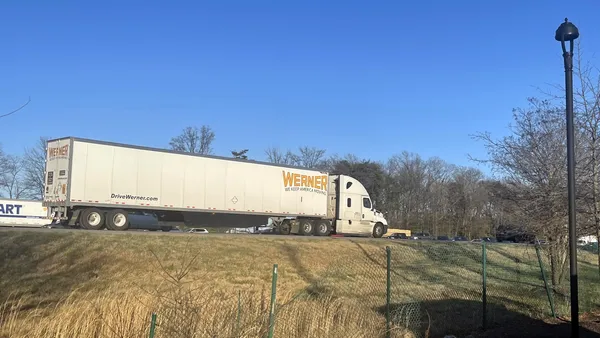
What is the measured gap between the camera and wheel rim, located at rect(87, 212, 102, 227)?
2239 centimetres

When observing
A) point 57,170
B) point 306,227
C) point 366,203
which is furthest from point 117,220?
point 366,203

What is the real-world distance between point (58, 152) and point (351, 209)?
1660 cm

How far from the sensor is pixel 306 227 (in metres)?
30.2

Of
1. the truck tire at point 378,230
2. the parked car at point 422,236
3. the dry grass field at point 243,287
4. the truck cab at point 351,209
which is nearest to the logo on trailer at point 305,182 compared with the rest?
the truck cab at point 351,209

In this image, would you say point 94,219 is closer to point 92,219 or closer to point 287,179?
point 92,219

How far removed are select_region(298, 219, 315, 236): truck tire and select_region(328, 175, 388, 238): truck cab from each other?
158 cm

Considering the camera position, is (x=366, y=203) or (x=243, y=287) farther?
(x=366, y=203)

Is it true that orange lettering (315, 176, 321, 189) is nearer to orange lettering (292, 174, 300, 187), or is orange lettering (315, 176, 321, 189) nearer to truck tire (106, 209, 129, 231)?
orange lettering (292, 174, 300, 187)

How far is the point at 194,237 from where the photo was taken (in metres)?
20.3

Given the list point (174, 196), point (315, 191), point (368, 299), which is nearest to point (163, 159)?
point (174, 196)

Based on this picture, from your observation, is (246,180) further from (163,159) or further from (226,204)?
(163,159)

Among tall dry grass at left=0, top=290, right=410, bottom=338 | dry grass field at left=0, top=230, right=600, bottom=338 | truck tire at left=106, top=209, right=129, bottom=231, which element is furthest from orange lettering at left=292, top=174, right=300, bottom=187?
tall dry grass at left=0, top=290, right=410, bottom=338

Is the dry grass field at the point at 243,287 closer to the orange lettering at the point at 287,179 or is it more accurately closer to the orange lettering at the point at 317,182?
the orange lettering at the point at 287,179

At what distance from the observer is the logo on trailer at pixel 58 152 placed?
21886 mm
